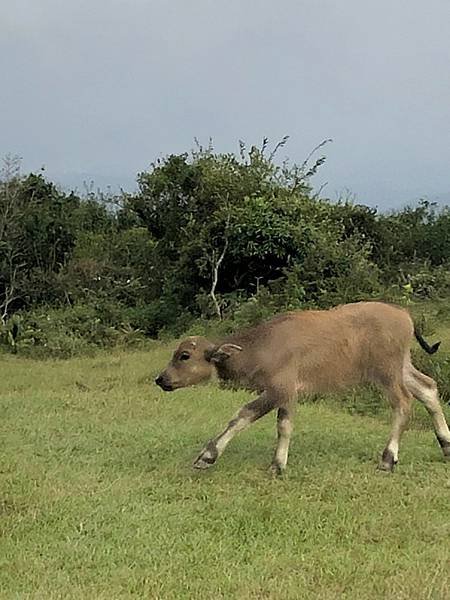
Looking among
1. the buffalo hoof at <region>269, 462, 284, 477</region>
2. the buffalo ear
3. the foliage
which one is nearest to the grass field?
the buffalo hoof at <region>269, 462, 284, 477</region>

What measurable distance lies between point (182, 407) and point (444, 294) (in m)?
11.7

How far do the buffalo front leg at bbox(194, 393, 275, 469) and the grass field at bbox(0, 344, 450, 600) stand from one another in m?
0.13

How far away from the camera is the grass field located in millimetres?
4625

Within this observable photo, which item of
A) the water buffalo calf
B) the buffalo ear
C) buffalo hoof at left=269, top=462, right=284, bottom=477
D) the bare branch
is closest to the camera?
buffalo hoof at left=269, top=462, right=284, bottom=477

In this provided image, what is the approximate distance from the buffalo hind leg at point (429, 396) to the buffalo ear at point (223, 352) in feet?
5.05

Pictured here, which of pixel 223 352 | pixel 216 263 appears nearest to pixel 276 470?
pixel 223 352

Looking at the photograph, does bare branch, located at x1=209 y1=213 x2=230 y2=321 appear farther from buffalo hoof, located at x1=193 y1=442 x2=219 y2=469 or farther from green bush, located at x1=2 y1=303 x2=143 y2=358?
buffalo hoof, located at x1=193 y1=442 x2=219 y2=469

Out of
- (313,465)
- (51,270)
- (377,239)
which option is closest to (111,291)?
(51,270)

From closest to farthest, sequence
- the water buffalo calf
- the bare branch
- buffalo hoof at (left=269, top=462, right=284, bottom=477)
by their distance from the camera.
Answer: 1. buffalo hoof at (left=269, top=462, right=284, bottom=477)
2. the water buffalo calf
3. the bare branch

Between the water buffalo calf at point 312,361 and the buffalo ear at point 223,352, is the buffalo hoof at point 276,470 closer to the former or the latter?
the water buffalo calf at point 312,361

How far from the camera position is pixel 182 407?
9.90 metres

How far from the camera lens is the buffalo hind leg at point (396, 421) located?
7043 millimetres

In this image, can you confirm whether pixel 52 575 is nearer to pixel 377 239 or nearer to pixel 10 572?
pixel 10 572

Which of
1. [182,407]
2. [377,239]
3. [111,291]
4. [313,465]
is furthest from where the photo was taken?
[377,239]
